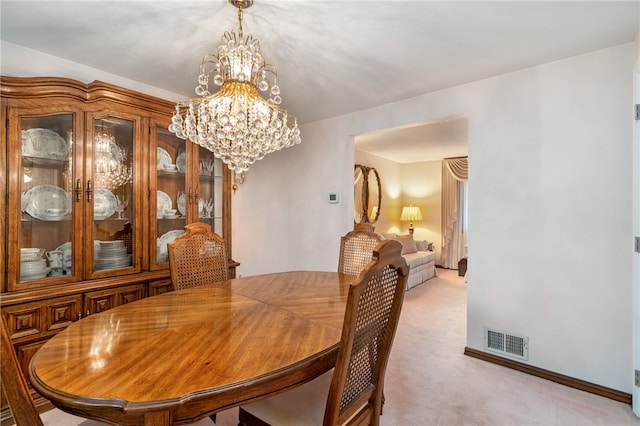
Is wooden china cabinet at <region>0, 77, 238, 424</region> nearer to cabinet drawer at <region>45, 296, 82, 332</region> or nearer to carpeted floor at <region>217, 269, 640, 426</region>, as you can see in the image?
cabinet drawer at <region>45, 296, 82, 332</region>

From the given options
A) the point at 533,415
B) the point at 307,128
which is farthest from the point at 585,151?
the point at 307,128

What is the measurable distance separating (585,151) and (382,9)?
178 centimetres

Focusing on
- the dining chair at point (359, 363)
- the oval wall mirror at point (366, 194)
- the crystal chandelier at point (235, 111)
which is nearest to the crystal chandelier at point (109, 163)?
the crystal chandelier at point (235, 111)

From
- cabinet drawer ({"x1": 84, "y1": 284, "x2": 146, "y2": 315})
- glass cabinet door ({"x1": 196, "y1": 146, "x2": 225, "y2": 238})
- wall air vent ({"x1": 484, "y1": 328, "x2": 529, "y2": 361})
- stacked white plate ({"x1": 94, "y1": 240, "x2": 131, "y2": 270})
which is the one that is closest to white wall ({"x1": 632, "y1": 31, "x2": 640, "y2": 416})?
wall air vent ({"x1": 484, "y1": 328, "x2": 529, "y2": 361})

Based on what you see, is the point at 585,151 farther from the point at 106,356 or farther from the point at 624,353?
the point at 106,356

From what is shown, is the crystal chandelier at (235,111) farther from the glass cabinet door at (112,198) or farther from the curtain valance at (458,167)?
the curtain valance at (458,167)

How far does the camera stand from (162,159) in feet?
8.63

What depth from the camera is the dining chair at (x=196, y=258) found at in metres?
2.08

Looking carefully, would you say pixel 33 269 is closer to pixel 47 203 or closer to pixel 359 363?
pixel 47 203

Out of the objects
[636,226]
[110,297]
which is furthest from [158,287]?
[636,226]

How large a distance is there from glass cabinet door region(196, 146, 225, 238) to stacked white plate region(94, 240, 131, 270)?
0.70m

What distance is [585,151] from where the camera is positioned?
2197mm

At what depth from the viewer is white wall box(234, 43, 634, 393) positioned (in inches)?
82.3

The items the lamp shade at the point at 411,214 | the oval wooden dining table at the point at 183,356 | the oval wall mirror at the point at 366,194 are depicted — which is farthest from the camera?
the lamp shade at the point at 411,214
